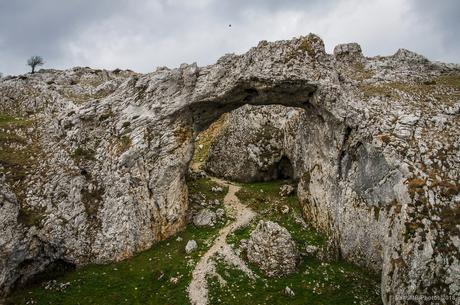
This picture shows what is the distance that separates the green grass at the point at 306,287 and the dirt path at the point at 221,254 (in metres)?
0.64

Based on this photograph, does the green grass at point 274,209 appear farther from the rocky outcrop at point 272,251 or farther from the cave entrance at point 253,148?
the rocky outcrop at point 272,251

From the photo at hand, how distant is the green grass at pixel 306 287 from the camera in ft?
84.4

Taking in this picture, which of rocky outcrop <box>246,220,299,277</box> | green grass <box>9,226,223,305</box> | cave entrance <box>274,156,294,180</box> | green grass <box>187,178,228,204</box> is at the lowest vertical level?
green grass <box>9,226,223,305</box>

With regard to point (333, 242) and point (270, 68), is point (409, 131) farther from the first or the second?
point (270, 68)

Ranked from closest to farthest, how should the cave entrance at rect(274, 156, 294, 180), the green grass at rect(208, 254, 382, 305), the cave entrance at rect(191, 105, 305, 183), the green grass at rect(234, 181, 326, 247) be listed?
1. the green grass at rect(208, 254, 382, 305)
2. the green grass at rect(234, 181, 326, 247)
3. the cave entrance at rect(191, 105, 305, 183)
4. the cave entrance at rect(274, 156, 294, 180)

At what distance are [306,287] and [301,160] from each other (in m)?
17.9

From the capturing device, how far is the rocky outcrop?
2850 cm

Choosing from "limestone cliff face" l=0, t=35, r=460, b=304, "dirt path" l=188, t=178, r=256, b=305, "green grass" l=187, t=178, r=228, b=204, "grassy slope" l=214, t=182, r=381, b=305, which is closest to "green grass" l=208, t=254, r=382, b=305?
"grassy slope" l=214, t=182, r=381, b=305

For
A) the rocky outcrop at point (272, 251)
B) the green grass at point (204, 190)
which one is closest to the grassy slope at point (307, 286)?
the rocky outcrop at point (272, 251)

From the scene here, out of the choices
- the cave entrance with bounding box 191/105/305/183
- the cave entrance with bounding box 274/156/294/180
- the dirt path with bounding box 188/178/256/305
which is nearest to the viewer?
the dirt path with bounding box 188/178/256/305

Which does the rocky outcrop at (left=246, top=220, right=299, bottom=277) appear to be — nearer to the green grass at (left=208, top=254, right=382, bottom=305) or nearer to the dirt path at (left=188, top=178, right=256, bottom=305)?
the green grass at (left=208, top=254, right=382, bottom=305)

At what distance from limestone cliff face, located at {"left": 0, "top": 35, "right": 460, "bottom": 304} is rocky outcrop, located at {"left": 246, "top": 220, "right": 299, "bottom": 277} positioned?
4707mm

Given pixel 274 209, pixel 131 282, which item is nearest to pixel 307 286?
pixel 274 209

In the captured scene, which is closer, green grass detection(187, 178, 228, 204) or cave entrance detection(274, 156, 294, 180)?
green grass detection(187, 178, 228, 204)
